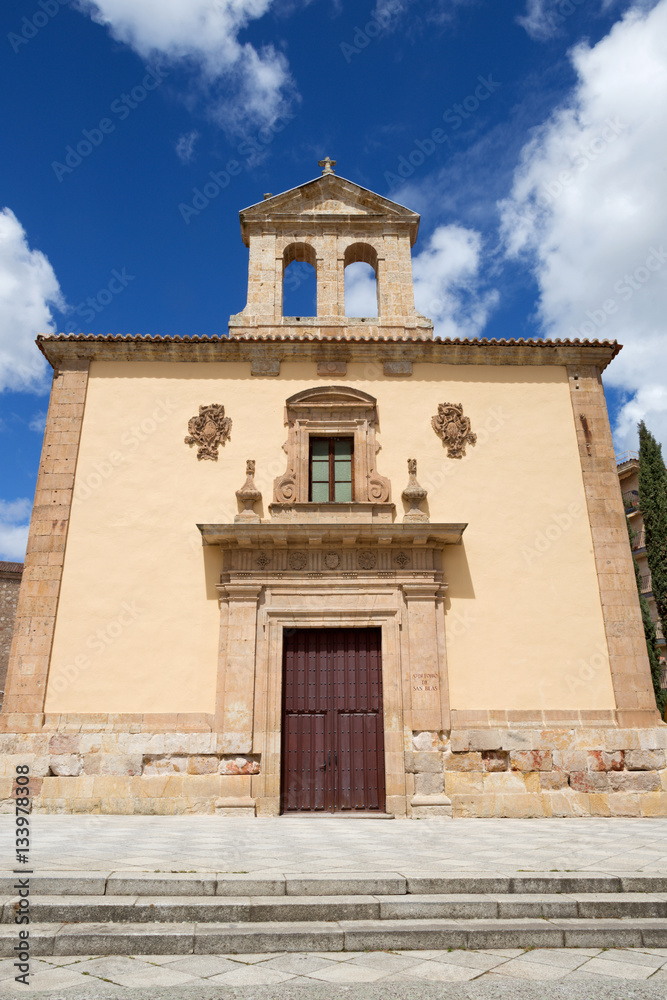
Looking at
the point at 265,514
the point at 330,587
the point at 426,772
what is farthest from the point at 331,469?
the point at 426,772

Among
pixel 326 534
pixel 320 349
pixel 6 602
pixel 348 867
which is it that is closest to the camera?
pixel 348 867

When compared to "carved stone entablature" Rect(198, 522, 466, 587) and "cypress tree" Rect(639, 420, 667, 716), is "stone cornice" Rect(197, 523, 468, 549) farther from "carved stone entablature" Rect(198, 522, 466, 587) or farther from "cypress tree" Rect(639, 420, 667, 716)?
"cypress tree" Rect(639, 420, 667, 716)

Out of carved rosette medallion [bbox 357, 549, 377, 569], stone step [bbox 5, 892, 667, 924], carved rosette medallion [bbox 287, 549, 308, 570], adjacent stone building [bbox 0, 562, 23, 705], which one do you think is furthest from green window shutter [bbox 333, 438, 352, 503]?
adjacent stone building [bbox 0, 562, 23, 705]

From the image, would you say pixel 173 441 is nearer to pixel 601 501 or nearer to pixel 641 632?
pixel 601 501

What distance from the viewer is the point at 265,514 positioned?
10031mm

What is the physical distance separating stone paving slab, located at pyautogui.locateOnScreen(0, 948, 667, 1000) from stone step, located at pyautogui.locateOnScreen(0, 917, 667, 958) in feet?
0.21

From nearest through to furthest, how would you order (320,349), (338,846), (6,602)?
(338,846), (320,349), (6,602)

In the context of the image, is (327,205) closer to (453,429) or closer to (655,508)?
(453,429)

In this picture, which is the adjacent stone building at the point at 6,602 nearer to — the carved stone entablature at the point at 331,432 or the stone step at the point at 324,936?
the carved stone entablature at the point at 331,432

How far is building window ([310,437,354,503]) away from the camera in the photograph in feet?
34.2

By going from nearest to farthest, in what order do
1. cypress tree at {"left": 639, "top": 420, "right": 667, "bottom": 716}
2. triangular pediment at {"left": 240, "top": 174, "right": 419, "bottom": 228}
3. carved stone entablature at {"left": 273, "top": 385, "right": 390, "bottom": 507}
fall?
carved stone entablature at {"left": 273, "top": 385, "right": 390, "bottom": 507}, triangular pediment at {"left": 240, "top": 174, "right": 419, "bottom": 228}, cypress tree at {"left": 639, "top": 420, "right": 667, "bottom": 716}

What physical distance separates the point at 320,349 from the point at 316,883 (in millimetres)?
8562

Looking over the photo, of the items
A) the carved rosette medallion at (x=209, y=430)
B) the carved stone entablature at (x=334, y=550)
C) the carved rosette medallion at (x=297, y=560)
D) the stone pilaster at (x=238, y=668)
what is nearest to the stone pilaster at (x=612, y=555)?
the carved stone entablature at (x=334, y=550)

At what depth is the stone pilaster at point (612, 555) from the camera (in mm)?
9289
